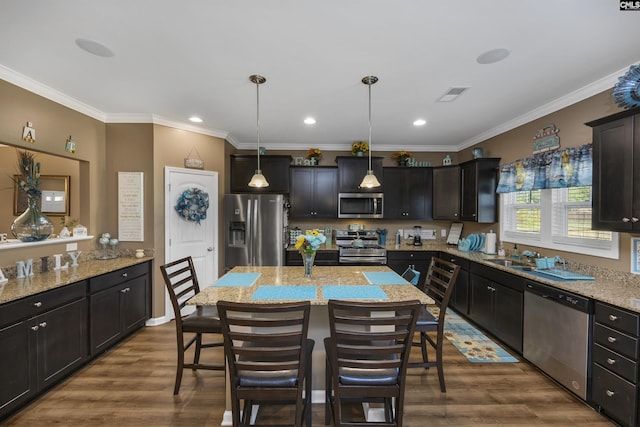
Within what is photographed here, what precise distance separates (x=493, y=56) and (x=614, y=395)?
2602mm

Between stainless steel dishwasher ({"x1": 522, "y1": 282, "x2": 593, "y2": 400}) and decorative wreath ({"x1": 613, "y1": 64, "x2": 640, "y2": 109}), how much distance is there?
157 centimetres

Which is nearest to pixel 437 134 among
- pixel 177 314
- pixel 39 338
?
pixel 177 314

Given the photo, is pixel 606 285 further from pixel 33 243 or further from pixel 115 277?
pixel 33 243

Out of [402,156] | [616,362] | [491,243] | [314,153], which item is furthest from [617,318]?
[314,153]

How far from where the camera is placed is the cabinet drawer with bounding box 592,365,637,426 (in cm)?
181

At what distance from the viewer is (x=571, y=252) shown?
2887mm

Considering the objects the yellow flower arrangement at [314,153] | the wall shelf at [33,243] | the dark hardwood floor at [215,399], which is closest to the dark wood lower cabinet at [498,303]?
the dark hardwood floor at [215,399]

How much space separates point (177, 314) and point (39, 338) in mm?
1063

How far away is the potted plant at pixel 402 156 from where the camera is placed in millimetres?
4945

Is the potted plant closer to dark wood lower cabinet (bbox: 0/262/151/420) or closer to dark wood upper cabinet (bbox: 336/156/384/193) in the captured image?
dark wood upper cabinet (bbox: 336/156/384/193)

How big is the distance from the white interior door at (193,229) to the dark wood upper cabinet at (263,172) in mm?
547

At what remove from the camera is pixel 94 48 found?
2.08 meters

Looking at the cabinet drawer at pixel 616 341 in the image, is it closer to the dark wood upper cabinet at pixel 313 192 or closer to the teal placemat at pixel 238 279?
the teal placemat at pixel 238 279

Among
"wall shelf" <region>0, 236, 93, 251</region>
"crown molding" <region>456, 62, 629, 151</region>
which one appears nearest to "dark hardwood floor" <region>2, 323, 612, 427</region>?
"wall shelf" <region>0, 236, 93, 251</region>
